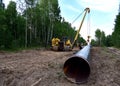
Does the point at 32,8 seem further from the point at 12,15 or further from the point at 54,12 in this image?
the point at 54,12

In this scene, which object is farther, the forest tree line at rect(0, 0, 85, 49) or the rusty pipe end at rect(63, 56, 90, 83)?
the forest tree line at rect(0, 0, 85, 49)

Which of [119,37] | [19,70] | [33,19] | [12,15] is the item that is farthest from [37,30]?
[19,70]

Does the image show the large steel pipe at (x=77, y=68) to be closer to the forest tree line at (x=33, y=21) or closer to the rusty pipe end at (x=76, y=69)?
the rusty pipe end at (x=76, y=69)

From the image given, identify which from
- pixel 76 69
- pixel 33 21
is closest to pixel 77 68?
pixel 76 69

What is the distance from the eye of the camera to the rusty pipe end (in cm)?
884

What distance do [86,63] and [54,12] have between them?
143 ft

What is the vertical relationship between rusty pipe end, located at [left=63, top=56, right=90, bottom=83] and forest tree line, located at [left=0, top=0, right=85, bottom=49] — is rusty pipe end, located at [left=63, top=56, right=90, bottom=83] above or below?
below

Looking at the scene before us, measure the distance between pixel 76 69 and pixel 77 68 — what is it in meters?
0.05

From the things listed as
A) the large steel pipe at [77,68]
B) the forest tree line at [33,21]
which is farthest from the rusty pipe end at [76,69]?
the forest tree line at [33,21]

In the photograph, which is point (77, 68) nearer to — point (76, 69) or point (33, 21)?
point (76, 69)

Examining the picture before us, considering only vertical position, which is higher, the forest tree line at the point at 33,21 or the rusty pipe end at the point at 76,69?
the forest tree line at the point at 33,21

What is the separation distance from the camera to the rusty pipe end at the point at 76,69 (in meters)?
8.84

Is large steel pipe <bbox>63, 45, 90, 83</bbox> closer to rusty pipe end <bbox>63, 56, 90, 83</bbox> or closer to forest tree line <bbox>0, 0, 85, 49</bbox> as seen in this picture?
rusty pipe end <bbox>63, 56, 90, 83</bbox>

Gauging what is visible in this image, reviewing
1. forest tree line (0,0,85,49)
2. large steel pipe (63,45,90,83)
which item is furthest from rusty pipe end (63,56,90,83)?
forest tree line (0,0,85,49)
